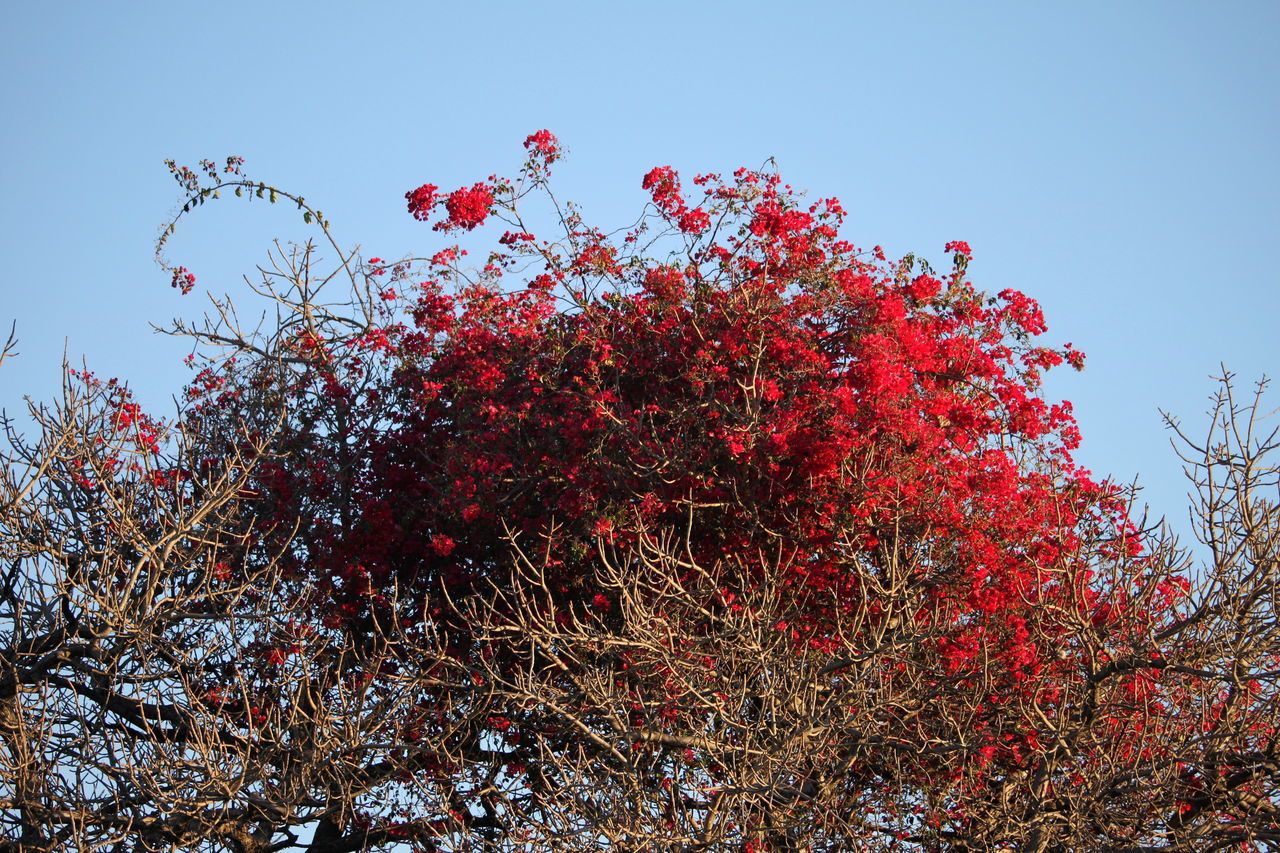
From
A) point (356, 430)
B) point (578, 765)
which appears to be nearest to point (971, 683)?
point (578, 765)

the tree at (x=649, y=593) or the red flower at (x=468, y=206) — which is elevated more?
the red flower at (x=468, y=206)

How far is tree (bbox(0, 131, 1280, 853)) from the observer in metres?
10.3

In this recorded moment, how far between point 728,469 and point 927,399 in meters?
1.99

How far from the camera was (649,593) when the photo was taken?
12.5 m

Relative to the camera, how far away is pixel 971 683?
12000mm

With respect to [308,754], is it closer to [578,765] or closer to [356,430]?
[578,765]

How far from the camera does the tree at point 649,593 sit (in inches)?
405

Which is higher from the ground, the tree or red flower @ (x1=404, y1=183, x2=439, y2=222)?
red flower @ (x1=404, y1=183, x2=439, y2=222)

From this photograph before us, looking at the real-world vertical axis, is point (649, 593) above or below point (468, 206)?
below

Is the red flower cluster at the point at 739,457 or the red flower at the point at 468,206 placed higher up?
the red flower at the point at 468,206

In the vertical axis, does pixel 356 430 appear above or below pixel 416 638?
above

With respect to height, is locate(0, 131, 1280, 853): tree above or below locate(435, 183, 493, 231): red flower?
below

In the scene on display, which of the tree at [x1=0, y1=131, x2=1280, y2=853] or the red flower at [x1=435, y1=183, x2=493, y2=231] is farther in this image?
the red flower at [x1=435, y1=183, x2=493, y2=231]

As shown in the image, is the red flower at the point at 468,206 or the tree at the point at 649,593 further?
the red flower at the point at 468,206
